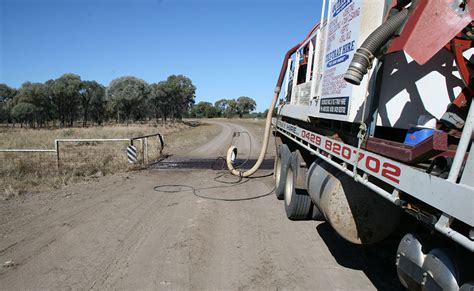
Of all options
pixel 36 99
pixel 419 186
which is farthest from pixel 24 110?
pixel 419 186

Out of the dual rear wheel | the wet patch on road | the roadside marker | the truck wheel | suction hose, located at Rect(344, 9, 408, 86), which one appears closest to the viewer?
suction hose, located at Rect(344, 9, 408, 86)

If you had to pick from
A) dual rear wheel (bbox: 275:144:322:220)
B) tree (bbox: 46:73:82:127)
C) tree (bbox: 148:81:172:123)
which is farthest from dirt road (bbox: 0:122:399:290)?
tree (bbox: 148:81:172:123)

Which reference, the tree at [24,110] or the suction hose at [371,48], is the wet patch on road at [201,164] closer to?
the suction hose at [371,48]

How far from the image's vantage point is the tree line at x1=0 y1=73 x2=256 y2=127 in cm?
5938

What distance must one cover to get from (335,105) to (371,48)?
156 cm

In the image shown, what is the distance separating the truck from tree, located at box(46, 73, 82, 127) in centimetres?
6270

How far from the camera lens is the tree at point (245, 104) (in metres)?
155

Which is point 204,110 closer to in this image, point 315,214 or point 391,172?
A: point 315,214

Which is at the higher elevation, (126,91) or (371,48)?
(126,91)

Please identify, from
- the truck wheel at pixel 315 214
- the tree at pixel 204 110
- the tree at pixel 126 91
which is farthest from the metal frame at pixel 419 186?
the tree at pixel 204 110

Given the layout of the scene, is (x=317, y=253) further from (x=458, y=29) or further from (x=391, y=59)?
(x=458, y=29)

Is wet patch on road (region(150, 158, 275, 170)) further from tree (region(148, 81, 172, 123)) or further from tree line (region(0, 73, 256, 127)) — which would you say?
tree (region(148, 81, 172, 123))

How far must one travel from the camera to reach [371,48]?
2.90 meters

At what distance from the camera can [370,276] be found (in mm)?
4445
